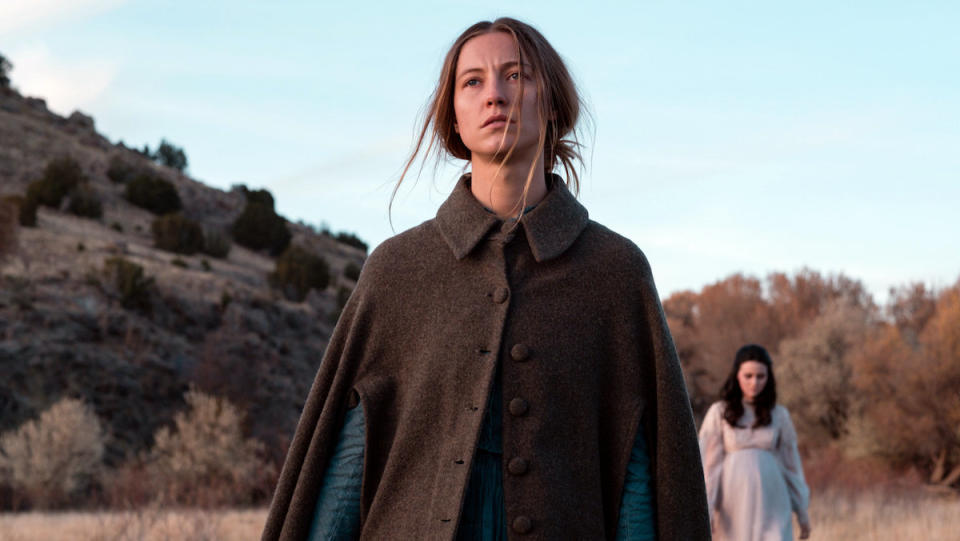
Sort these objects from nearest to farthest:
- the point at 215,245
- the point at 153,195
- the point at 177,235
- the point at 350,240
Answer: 1. the point at 177,235
2. the point at 215,245
3. the point at 153,195
4. the point at 350,240

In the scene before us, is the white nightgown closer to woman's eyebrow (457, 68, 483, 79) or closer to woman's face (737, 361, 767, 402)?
woman's face (737, 361, 767, 402)

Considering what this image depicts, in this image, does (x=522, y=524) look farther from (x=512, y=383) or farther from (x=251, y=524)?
(x=251, y=524)

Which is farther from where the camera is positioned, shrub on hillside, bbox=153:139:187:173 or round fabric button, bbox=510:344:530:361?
shrub on hillside, bbox=153:139:187:173

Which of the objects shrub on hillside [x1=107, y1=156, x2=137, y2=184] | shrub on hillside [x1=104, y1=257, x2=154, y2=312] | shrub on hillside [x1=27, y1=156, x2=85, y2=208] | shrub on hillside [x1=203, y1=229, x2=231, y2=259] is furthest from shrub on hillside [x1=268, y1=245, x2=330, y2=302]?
shrub on hillside [x1=107, y1=156, x2=137, y2=184]

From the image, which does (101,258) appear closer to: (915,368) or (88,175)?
(88,175)

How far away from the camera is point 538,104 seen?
8.60ft

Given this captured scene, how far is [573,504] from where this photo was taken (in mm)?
2355

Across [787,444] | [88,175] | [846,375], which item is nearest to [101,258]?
[88,175]

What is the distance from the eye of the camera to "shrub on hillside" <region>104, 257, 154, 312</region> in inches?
1389

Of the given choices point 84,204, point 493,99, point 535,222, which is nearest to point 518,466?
point 535,222

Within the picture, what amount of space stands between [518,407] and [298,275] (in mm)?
43028

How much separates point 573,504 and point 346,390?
0.61 m

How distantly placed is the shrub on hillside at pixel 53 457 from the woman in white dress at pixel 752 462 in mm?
17670

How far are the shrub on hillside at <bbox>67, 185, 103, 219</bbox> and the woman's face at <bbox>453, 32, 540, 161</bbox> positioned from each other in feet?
157
